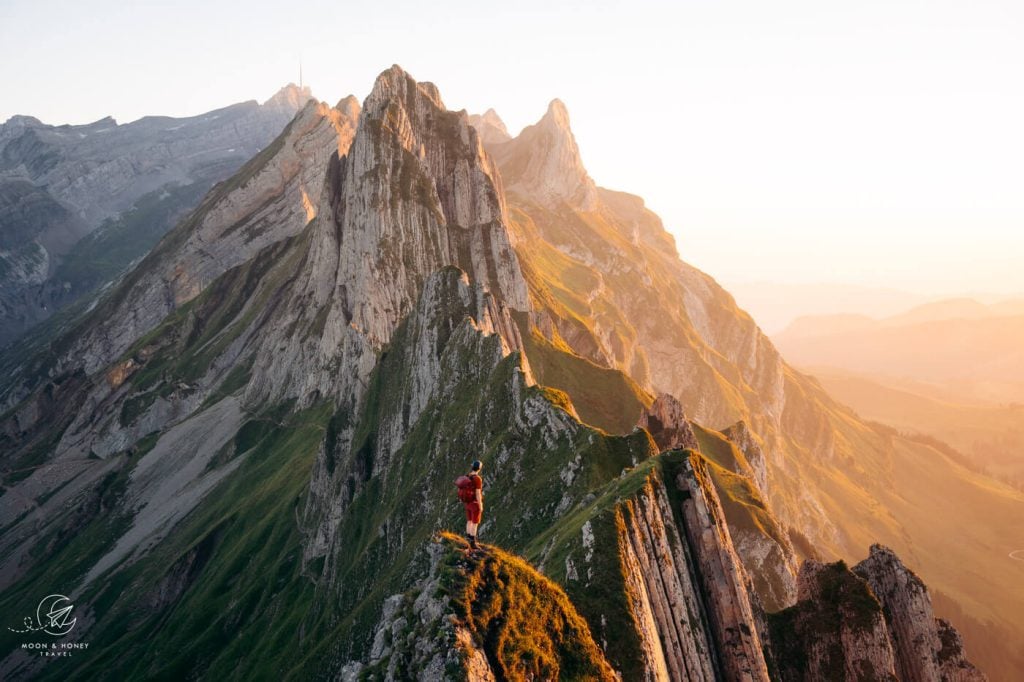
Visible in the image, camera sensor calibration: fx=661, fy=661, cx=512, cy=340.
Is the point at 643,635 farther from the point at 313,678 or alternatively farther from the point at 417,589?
the point at 313,678

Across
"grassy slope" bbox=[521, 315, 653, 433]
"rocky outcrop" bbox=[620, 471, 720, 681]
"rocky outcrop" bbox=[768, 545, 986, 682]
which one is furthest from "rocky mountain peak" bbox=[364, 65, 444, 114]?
"rocky outcrop" bbox=[768, 545, 986, 682]

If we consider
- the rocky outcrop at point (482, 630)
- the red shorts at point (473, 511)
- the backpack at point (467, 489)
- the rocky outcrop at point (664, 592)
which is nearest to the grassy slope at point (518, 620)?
the rocky outcrop at point (482, 630)

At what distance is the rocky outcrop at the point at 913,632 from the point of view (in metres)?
40.7

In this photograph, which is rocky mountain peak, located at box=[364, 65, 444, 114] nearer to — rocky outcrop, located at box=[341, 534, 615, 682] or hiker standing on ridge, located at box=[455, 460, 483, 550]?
hiker standing on ridge, located at box=[455, 460, 483, 550]

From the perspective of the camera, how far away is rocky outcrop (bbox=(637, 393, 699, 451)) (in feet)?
253

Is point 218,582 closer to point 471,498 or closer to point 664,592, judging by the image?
point 664,592

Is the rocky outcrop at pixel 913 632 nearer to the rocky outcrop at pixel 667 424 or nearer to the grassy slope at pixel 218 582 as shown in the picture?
the rocky outcrop at pixel 667 424

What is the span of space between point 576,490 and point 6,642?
164 m
